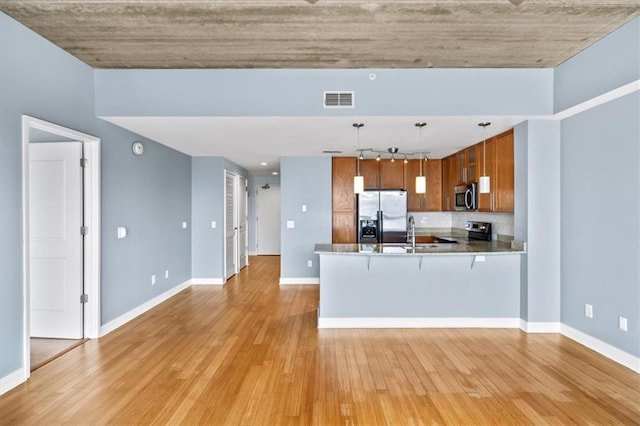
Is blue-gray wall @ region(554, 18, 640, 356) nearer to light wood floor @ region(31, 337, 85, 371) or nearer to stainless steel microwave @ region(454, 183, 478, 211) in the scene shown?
stainless steel microwave @ region(454, 183, 478, 211)

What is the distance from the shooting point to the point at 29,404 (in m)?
2.45

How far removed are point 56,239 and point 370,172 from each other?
468cm

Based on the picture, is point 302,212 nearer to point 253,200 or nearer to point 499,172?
point 499,172

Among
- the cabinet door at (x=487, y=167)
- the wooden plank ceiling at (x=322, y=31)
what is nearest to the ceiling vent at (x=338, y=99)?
the wooden plank ceiling at (x=322, y=31)

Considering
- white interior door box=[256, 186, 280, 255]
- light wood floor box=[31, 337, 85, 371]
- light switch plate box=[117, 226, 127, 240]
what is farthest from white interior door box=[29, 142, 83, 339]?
white interior door box=[256, 186, 280, 255]

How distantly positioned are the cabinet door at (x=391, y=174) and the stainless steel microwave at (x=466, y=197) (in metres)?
1.04

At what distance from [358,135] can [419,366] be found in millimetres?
2796

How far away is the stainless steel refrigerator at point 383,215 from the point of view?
239 inches

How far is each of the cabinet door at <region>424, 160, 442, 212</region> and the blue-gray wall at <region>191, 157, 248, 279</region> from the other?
148 inches

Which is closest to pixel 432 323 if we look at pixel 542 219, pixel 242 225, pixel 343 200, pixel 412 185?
pixel 542 219

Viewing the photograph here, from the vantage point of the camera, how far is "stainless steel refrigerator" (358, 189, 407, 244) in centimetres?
608

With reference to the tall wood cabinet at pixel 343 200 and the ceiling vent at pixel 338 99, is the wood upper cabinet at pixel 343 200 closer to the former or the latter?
the tall wood cabinet at pixel 343 200

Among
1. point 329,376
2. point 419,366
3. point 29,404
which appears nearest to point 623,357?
point 419,366

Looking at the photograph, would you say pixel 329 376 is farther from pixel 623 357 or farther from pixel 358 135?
pixel 358 135
